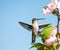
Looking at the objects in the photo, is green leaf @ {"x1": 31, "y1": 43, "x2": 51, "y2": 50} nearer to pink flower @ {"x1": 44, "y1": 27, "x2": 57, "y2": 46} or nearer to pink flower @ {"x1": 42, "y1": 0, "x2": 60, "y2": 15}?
pink flower @ {"x1": 44, "y1": 27, "x2": 57, "y2": 46}

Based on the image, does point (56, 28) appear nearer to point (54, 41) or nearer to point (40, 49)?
point (54, 41)

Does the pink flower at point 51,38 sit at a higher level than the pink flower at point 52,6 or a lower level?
lower

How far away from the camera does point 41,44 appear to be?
3.18 meters

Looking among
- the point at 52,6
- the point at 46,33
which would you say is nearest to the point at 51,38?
the point at 46,33

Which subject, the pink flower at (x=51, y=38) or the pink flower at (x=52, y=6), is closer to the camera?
the pink flower at (x=51, y=38)

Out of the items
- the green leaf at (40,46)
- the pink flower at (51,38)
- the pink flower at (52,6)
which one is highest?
the pink flower at (52,6)

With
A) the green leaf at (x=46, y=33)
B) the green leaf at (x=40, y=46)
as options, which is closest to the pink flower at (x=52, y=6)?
the green leaf at (x=46, y=33)

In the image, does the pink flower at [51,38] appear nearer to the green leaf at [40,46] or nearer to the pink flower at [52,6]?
the green leaf at [40,46]

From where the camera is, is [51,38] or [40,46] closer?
[51,38]

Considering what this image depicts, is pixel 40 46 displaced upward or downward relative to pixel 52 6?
downward

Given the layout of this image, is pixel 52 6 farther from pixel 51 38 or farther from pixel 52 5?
pixel 51 38

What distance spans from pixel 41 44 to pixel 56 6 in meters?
0.57

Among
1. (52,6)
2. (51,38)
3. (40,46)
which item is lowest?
(40,46)

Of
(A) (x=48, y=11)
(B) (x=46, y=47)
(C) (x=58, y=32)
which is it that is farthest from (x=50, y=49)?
(A) (x=48, y=11)
